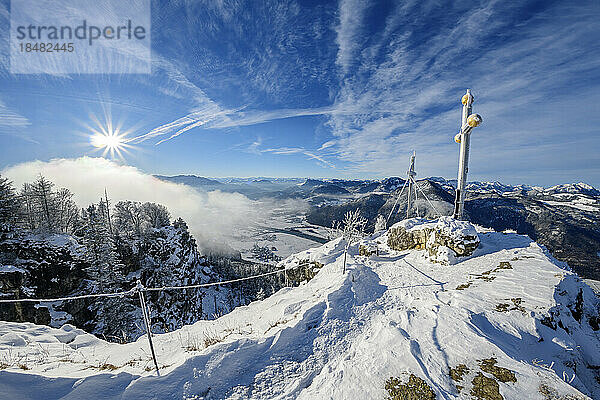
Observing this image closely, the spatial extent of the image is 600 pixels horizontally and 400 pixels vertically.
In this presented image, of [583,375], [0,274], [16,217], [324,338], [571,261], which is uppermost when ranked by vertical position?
[16,217]

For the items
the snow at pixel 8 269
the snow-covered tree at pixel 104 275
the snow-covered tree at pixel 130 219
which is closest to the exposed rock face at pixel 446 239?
the snow-covered tree at pixel 104 275

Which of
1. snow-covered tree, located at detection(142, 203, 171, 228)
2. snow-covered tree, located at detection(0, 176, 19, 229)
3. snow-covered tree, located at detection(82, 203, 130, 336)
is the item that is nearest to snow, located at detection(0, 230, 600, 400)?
snow-covered tree, located at detection(82, 203, 130, 336)

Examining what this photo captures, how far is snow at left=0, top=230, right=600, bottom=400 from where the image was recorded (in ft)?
14.5

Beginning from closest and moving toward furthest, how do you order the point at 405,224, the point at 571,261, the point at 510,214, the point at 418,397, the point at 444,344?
the point at 418,397 → the point at 444,344 → the point at 405,224 → the point at 571,261 → the point at 510,214

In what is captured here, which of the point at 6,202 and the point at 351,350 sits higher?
the point at 6,202

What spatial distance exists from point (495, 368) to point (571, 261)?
155725 mm

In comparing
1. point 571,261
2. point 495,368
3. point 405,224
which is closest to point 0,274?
point 495,368

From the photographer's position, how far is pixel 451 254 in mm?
13867

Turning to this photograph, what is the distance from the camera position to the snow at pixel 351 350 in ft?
14.5

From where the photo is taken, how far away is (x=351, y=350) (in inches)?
240

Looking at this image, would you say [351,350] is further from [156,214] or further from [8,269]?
[156,214]

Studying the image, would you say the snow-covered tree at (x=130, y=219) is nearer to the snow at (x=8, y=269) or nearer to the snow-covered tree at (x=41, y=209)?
the snow-covered tree at (x=41, y=209)

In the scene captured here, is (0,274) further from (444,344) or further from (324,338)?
(444,344)

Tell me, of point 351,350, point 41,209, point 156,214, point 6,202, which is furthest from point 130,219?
point 351,350
